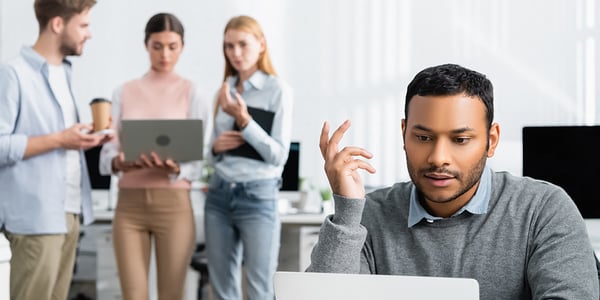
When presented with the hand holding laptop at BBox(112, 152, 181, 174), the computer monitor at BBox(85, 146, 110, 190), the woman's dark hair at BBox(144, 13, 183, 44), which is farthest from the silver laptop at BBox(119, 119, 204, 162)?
the computer monitor at BBox(85, 146, 110, 190)

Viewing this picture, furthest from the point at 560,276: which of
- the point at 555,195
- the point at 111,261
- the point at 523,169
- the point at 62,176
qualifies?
the point at 111,261

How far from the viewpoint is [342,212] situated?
152cm

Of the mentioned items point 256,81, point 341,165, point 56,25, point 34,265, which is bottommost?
point 34,265

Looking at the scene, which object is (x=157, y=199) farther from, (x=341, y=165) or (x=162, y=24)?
(x=341, y=165)

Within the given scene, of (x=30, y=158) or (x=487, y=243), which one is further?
(x=30, y=158)

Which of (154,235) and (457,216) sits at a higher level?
(457,216)

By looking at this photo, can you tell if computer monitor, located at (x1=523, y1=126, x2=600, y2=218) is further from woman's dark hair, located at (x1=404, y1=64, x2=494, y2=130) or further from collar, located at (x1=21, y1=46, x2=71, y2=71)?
collar, located at (x1=21, y1=46, x2=71, y2=71)

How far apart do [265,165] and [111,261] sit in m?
1.72

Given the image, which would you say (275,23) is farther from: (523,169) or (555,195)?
(555,195)

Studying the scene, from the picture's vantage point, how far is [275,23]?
5.30 m

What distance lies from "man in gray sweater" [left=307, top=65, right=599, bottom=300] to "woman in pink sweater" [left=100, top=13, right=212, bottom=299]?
1.86 meters

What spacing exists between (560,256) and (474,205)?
0.61ft

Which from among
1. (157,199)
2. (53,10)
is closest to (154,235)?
(157,199)

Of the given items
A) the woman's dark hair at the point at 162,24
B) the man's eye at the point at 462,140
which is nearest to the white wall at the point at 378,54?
the woman's dark hair at the point at 162,24
